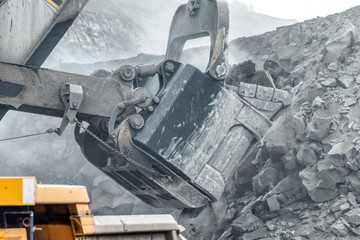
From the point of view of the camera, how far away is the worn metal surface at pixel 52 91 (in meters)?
4.20

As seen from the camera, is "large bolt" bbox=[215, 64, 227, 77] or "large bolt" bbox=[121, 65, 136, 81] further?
"large bolt" bbox=[215, 64, 227, 77]

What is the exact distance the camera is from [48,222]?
2.83m

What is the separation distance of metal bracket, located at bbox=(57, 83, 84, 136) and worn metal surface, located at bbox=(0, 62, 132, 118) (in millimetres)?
39

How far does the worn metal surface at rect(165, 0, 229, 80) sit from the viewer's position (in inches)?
197

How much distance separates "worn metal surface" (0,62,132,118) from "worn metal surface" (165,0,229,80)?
0.83 metres

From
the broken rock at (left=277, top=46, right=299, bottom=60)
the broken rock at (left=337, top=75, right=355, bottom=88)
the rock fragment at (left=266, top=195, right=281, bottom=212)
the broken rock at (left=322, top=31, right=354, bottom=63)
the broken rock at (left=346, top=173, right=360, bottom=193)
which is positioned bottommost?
the broken rock at (left=346, top=173, right=360, bottom=193)

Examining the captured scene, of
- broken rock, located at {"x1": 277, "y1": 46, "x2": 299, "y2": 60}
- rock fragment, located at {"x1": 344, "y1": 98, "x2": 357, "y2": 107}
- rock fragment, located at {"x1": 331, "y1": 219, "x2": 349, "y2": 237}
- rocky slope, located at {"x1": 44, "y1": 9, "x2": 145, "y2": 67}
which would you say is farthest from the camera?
rocky slope, located at {"x1": 44, "y1": 9, "x2": 145, "y2": 67}

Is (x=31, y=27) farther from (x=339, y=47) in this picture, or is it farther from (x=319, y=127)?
(x=339, y=47)

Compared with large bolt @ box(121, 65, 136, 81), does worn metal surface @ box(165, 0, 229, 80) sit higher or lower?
higher

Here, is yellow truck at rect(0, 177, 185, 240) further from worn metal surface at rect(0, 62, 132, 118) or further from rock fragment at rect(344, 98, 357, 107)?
rock fragment at rect(344, 98, 357, 107)

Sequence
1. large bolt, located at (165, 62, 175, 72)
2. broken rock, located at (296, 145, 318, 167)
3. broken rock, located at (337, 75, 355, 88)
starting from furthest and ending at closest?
1. broken rock, located at (337, 75, 355, 88)
2. broken rock, located at (296, 145, 318, 167)
3. large bolt, located at (165, 62, 175, 72)

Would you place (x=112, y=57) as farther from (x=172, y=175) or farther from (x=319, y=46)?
(x=172, y=175)

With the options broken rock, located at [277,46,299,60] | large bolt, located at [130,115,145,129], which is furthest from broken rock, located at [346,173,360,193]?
broken rock, located at [277,46,299,60]

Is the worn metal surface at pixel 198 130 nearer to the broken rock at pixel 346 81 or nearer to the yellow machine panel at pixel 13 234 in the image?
the yellow machine panel at pixel 13 234
